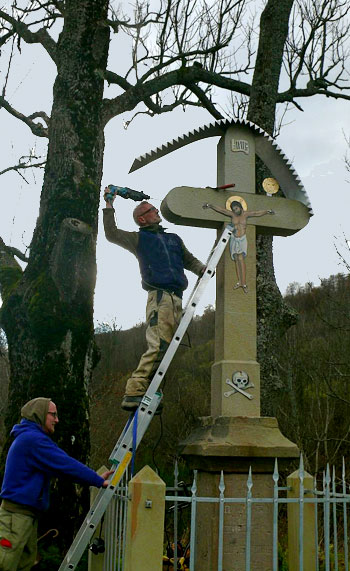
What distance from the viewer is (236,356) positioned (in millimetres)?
4773

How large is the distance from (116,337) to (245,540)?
796 inches

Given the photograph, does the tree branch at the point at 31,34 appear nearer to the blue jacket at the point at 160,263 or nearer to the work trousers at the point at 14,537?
the blue jacket at the point at 160,263

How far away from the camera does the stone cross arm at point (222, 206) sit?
4941 mm

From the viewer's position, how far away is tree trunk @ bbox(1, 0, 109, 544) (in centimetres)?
615

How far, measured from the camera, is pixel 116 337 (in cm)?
2436

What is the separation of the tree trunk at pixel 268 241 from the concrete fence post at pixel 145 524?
3636 mm

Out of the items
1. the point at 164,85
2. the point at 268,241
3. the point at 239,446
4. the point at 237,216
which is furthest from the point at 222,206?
the point at 164,85

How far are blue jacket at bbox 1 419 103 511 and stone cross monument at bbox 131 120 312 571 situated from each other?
36.3 inches

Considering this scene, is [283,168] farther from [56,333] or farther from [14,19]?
[14,19]

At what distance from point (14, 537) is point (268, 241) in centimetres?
526

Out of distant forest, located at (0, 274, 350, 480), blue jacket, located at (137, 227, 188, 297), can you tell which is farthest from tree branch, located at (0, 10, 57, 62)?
distant forest, located at (0, 274, 350, 480)

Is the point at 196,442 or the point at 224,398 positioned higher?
the point at 224,398

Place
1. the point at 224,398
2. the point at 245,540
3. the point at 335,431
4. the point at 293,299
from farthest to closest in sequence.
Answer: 1. the point at 293,299
2. the point at 335,431
3. the point at 224,398
4. the point at 245,540

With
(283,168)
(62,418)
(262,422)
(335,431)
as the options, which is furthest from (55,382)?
(335,431)
